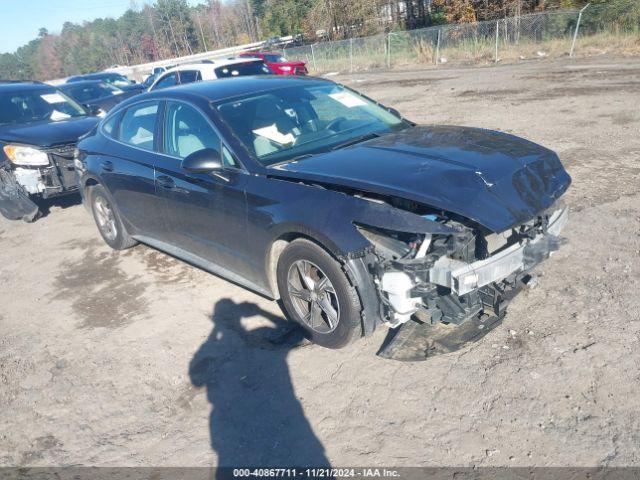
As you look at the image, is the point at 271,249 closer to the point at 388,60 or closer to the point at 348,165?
the point at 348,165

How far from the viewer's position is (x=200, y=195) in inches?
162

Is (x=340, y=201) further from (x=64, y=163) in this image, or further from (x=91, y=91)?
(x=91, y=91)

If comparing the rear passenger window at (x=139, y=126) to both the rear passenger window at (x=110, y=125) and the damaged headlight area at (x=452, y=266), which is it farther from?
the damaged headlight area at (x=452, y=266)

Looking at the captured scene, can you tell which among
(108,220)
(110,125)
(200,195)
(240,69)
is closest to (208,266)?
(200,195)

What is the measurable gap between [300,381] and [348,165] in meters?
1.50

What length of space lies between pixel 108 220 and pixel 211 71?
22.0 feet

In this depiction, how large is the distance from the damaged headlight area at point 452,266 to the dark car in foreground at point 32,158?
5784mm

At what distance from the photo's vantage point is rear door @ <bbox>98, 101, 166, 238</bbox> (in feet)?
15.5

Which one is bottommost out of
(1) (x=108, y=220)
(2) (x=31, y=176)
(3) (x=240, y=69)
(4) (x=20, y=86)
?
(1) (x=108, y=220)

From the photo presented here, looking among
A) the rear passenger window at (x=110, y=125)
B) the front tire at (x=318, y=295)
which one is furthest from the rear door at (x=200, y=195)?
the rear passenger window at (x=110, y=125)

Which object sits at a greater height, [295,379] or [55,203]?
[55,203]

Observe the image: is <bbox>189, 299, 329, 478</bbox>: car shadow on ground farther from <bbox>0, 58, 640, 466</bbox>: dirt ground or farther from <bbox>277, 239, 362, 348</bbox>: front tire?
<bbox>277, 239, 362, 348</bbox>: front tire

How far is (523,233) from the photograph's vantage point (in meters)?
3.26

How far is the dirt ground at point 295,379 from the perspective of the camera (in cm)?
274
